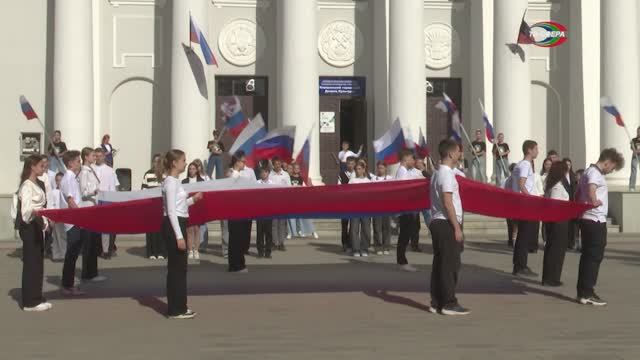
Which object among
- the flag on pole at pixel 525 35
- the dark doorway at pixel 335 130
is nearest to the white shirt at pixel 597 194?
the flag on pole at pixel 525 35

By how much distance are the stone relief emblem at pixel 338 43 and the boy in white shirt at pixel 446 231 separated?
688 inches

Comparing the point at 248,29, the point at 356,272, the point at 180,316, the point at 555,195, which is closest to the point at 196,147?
the point at 248,29

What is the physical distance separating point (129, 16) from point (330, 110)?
21.2 feet

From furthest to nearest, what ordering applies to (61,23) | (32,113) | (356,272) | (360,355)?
(61,23) → (32,113) → (356,272) → (360,355)

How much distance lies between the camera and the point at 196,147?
25.6m

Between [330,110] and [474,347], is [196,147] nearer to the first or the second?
[330,110]

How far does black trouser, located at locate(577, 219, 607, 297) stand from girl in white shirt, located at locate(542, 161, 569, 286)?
191 cm

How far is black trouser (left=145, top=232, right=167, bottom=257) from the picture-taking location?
682 inches

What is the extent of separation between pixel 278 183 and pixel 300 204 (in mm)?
6841

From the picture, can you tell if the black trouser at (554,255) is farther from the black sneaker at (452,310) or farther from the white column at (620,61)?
the white column at (620,61)

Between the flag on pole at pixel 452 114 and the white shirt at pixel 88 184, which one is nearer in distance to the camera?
the white shirt at pixel 88 184

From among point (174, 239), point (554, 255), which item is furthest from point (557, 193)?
point (174, 239)

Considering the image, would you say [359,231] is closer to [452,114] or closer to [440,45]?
[452,114]

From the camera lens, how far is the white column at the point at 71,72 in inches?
1003
